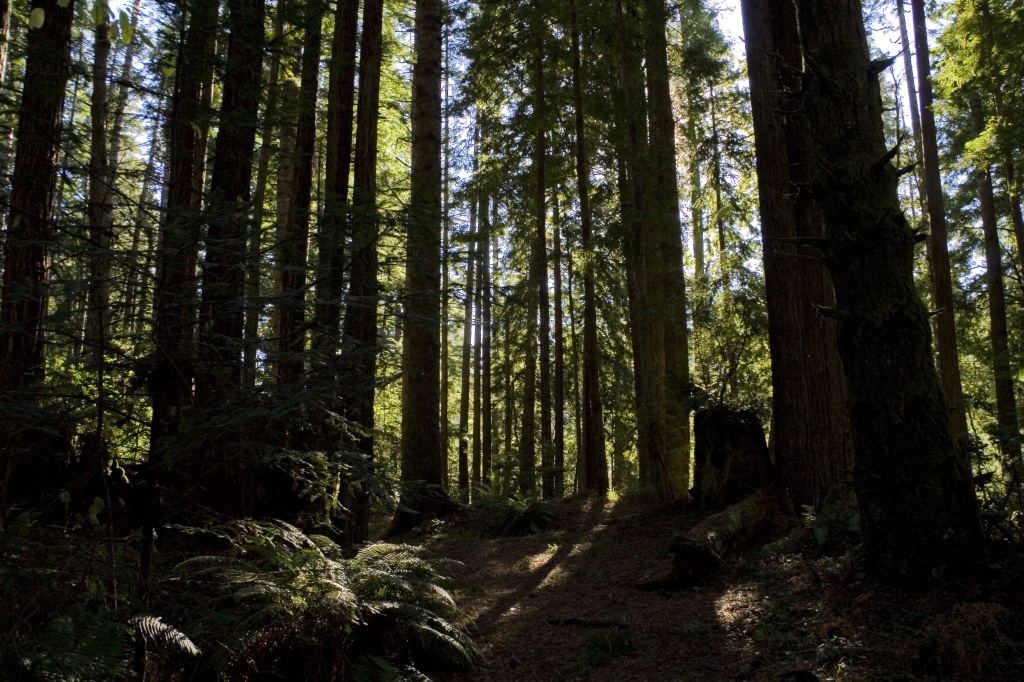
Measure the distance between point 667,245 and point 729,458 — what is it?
5.56 meters

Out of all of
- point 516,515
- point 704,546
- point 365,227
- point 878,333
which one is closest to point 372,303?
point 365,227

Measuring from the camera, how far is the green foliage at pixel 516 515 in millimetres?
11070

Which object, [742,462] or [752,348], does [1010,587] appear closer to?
[742,462]

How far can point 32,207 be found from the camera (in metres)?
5.46

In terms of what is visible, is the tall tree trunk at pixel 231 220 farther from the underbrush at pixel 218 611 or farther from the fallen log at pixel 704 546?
the fallen log at pixel 704 546

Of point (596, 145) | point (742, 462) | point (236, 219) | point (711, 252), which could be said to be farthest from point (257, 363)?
point (711, 252)

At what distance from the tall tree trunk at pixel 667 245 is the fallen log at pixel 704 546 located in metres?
3.26

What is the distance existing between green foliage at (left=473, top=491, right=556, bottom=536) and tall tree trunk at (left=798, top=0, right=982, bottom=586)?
6834 mm

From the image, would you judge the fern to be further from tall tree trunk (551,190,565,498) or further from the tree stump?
tall tree trunk (551,190,565,498)

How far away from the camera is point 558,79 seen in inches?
553

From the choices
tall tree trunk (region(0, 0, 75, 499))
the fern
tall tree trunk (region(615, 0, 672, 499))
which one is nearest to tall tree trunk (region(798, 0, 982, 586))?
the fern

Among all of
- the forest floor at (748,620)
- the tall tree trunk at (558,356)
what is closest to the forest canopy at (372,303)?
the forest floor at (748,620)

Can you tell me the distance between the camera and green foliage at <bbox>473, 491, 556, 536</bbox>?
1107 cm

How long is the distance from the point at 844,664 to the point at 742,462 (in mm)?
5312
